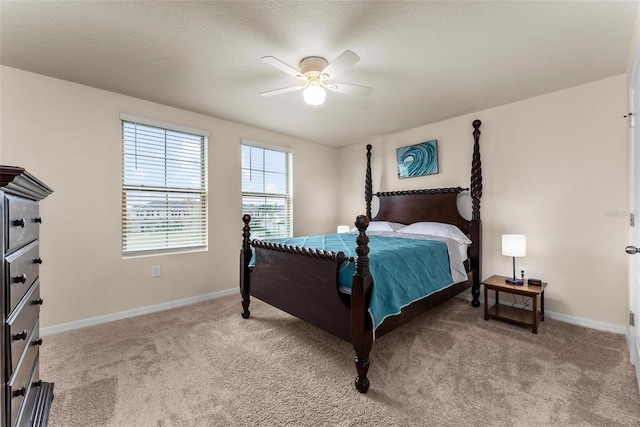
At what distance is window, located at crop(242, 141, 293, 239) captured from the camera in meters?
4.07

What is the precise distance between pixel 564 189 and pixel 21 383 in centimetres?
420

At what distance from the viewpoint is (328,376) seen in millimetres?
1942

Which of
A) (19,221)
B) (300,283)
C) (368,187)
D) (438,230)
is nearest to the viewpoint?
(19,221)

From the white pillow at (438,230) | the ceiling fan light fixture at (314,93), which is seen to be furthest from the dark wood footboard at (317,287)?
the white pillow at (438,230)

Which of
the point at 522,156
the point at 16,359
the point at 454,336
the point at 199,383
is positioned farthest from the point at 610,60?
the point at 16,359

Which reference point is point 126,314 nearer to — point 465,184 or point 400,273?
point 400,273

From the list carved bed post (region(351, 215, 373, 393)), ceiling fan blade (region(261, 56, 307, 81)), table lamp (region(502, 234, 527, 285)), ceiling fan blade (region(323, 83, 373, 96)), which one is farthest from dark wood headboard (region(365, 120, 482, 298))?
ceiling fan blade (region(261, 56, 307, 81))

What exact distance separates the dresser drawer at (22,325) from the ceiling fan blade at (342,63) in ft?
6.77

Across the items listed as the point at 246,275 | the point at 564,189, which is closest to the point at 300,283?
the point at 246,275

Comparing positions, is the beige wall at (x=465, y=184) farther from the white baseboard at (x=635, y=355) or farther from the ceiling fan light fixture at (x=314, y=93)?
the ceiling fan light fixture at (x=314, y=93)

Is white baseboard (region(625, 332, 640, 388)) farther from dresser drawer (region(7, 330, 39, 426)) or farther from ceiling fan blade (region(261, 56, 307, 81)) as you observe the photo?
dresser drawer (region(7, 330, 39, 426))

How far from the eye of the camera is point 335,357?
2.18 metres

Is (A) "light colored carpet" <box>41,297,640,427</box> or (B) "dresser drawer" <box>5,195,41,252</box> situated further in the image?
(A) "light colored carpet" <box>41,297,640,427</box>

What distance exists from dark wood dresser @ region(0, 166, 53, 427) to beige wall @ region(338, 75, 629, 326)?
3.96m
